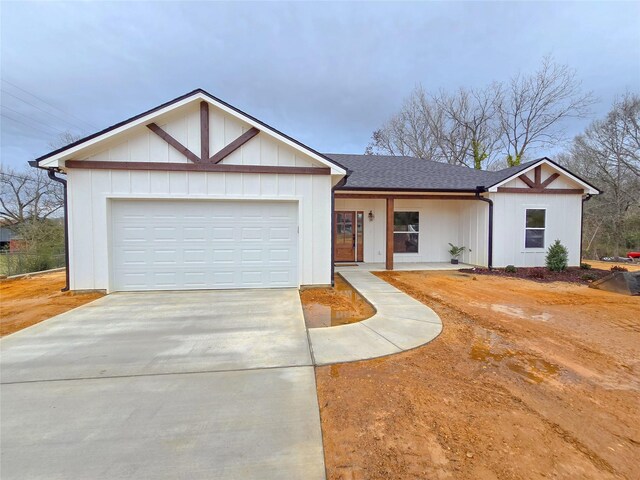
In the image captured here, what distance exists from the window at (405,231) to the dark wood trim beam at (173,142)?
8.02 meters

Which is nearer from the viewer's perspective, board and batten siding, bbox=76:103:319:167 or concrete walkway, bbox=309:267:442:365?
concrete walkway, bbox=309:267:442:365

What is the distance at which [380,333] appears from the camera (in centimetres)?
448

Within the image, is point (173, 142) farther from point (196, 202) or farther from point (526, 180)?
point (526, 180)

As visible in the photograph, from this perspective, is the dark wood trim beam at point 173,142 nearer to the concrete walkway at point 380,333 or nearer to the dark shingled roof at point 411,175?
the dark shingled roof at point 411,175

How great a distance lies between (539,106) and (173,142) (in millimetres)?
25253

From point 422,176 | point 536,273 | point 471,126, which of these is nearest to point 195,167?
point 422,176

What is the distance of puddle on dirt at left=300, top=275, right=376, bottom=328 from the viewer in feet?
17.2

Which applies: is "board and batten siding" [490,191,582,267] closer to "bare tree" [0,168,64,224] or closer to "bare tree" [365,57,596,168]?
"bare tree" [365,57,596,168]

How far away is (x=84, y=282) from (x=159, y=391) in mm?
5651

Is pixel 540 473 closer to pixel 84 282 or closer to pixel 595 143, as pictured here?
pixel 84 282

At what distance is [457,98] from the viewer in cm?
2364

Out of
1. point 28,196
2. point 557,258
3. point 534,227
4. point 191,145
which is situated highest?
point 28,196

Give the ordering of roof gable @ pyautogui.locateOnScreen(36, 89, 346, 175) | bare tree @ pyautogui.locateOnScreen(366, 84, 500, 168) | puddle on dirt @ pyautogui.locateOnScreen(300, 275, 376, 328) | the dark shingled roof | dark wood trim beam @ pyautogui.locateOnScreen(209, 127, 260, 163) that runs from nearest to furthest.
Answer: puddle on dirt @ pyautogui.locateOnScreen(300, 275, 376, 328) < roof gable @ pyautogui.locateOnScreen(36, 89, 346, 175) < dark wood trim beam @ pyautogui.locateOnScreen(209, 127, 260, 163) < the dark shingled roof < bare tree @ pyautogui.locateOnScreen(366, 84, 500, 168)

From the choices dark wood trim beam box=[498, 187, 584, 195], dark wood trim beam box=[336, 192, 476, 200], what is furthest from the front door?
dark wood trim beam box=[498, 187, 584, 195]
